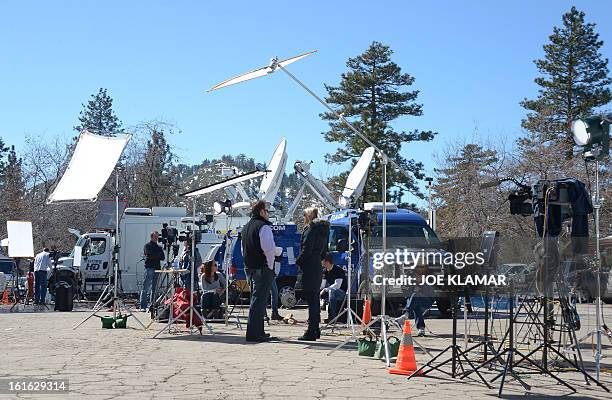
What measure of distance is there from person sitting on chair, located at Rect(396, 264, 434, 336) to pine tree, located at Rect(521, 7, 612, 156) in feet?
112

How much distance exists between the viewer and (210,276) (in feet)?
52.0

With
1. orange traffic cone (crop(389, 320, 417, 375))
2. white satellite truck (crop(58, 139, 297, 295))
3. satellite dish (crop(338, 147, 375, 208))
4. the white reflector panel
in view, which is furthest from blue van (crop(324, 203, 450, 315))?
the white reflector panel

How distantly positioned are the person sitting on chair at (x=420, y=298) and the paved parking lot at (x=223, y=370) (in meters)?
0.41

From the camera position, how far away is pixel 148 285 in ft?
60.5

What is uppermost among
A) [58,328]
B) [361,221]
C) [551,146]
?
[551,146]

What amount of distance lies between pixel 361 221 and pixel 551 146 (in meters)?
32.7

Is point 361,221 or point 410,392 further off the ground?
point 361,221

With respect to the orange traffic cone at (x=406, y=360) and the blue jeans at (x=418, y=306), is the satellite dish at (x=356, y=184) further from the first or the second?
the orange traffic cone at (x=406, y=360)

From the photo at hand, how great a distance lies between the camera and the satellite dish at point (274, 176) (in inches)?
814

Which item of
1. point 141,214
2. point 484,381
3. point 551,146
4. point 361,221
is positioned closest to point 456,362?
point 484,381

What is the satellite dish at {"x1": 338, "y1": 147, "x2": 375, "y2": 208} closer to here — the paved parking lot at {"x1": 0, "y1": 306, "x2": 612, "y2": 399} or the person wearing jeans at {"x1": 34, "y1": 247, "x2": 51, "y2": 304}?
the paved parking lot at {"x1": 0, "y1": 306, "x2": 612, "y2": 399}

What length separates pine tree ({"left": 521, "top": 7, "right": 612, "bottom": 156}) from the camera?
44.9m

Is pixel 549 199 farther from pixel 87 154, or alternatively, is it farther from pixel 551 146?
pixel 551 146

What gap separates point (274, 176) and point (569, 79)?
30818 mm
